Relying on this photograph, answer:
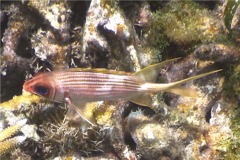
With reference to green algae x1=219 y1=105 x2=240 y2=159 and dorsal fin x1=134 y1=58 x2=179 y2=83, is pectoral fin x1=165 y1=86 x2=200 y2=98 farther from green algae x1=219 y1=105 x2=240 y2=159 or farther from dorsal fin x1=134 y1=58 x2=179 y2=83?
green algae x1=219 y1=105 x2=240 y2=159

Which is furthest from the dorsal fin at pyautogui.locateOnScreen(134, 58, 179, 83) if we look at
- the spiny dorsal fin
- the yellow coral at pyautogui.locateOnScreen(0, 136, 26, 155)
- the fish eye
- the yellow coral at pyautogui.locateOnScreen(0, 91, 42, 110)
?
the yellow coral at pyautogui.locateOnScreen(0, 136, 26, 155)

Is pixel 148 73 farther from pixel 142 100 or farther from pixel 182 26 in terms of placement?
pixel 182 26

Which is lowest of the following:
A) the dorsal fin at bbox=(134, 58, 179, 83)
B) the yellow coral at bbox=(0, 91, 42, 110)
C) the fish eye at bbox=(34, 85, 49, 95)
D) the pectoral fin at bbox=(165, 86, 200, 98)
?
the yellow coral at bbox=(0, 91, 42, 110)

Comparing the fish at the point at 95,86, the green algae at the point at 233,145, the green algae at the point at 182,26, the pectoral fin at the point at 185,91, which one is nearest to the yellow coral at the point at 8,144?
the fish at the point at 95,86

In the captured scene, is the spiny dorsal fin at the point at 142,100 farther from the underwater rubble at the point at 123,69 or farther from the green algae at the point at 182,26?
the green algae at the point at 182,26

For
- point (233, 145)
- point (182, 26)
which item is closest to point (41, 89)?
point (182, 26)

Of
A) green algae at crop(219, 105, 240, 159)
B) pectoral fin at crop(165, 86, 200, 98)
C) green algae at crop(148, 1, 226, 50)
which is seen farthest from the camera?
green algae at crop(148, 1, 226, 50)
